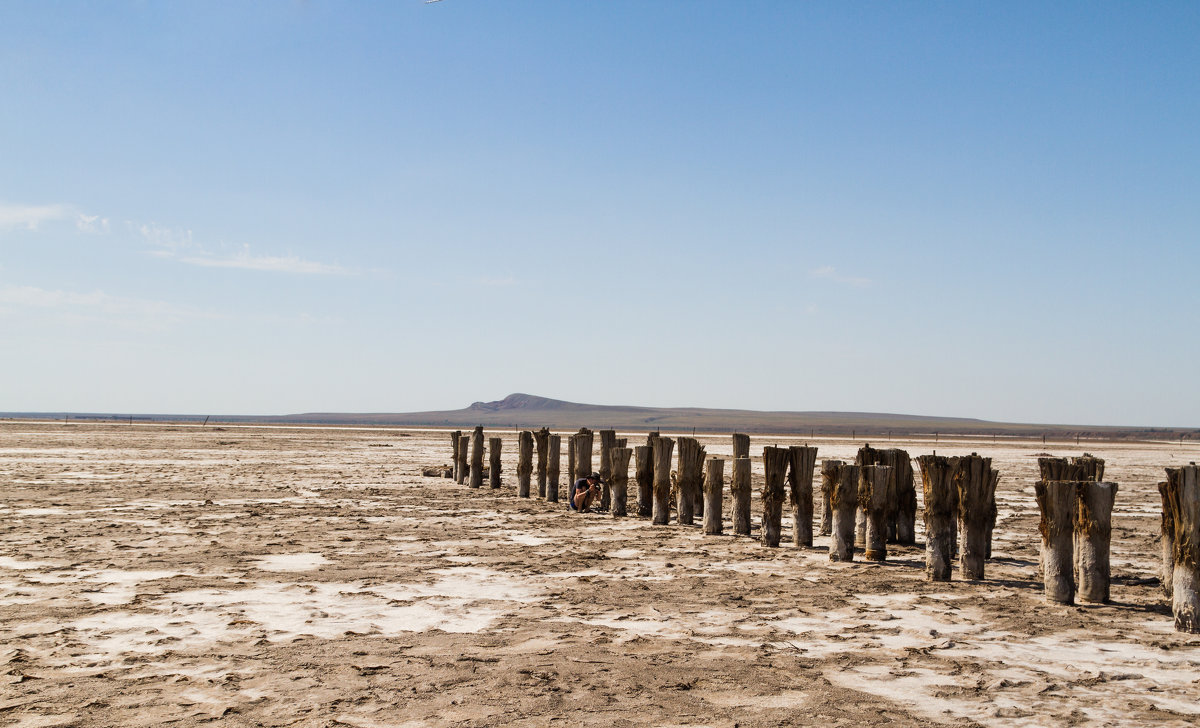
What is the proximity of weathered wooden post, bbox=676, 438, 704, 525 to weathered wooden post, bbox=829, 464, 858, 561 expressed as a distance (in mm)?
Result: 3491

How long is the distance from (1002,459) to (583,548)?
2805cm

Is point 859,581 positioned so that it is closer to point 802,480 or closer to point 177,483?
point 802,480

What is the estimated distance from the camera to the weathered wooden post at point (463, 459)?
69.1 feet

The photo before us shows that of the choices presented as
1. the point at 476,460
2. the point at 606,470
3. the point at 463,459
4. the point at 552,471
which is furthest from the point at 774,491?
the point at 463,459

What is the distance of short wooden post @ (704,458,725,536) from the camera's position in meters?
12.2

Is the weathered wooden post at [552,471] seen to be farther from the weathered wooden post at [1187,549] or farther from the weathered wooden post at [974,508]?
the weathered wooden post at [1187,549]

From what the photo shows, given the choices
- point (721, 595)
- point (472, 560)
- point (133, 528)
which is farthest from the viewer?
point (133, 528)

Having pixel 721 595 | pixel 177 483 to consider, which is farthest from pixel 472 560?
pixel 177 483

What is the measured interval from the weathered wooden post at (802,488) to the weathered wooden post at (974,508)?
2.07 m

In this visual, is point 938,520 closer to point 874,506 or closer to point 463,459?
point 874,506

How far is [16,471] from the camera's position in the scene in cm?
2134

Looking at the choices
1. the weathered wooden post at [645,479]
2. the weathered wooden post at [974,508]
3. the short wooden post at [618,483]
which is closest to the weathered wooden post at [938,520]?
the weathered wooden post at [974,508]

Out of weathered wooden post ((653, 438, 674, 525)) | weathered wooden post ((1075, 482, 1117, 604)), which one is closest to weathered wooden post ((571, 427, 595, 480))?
weathered wooden post ((653, 438, 674, 525))

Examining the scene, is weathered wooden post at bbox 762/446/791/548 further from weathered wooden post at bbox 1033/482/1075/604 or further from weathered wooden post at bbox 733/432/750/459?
weathered wooden post at bbox 1033/482/1075/604
